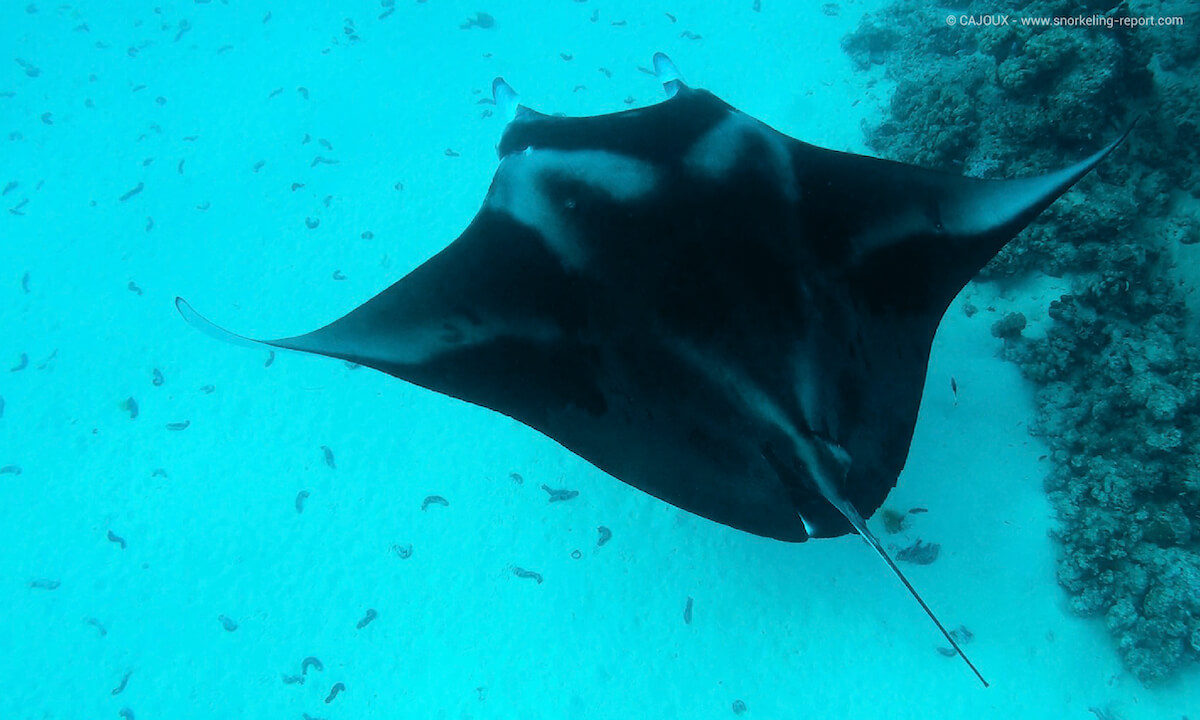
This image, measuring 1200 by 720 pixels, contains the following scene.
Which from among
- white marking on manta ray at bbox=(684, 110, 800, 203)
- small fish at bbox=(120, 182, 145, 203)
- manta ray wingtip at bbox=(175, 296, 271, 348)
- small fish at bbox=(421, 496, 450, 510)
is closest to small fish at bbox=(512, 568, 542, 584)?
small fish at bbox=(421, 496, 450, 510)

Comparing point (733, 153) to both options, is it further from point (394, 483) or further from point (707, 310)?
point (394, 483)

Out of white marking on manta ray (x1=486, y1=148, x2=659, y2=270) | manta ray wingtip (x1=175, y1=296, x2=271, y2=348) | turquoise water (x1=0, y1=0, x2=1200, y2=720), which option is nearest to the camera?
manta ray wingtip (x1=175, y1=296, x2=271, y2=348)

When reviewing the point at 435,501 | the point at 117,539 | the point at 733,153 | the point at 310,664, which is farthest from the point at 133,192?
the point at 733,153

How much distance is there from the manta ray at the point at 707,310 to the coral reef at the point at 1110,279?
6.79 feet

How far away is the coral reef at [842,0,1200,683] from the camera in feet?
11.8

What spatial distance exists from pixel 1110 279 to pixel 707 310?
3456 millimetres

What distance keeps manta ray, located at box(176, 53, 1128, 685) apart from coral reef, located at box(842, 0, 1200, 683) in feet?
6.79

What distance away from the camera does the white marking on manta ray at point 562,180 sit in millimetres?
2662

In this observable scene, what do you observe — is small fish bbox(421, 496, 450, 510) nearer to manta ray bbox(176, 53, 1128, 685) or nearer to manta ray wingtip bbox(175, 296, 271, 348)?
manta ray bbox(176, 53, 1128, 685)

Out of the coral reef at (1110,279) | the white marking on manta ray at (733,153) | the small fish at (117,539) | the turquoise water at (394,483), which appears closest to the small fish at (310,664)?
the turquoise water at (394,483)

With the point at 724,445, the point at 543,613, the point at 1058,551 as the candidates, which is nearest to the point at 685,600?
the point at 543,613

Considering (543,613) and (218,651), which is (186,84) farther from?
(543,613)

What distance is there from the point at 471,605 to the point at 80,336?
5.69 metres

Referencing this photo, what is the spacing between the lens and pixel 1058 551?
3736mm
